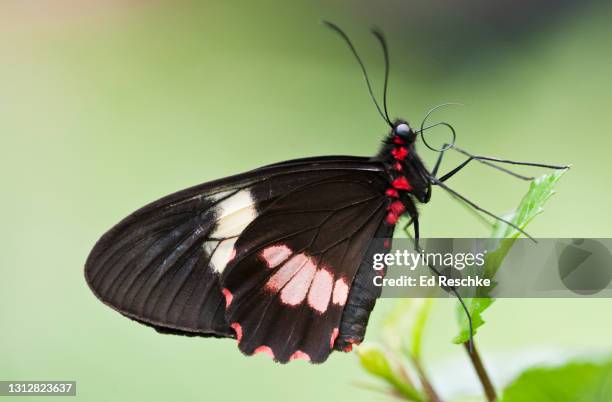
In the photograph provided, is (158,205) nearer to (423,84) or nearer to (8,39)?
(423,84)

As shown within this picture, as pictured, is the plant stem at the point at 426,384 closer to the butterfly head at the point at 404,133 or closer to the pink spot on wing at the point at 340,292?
the pink spot on wing at the point at 340,292

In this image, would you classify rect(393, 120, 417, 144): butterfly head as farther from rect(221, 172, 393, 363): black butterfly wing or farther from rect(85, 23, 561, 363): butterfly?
rect(221, 172, 393, 363): black butterfly wing

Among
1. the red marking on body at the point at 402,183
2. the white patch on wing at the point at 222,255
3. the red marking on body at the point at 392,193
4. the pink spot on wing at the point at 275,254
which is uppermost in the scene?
the red marking on body at the point at 402,183

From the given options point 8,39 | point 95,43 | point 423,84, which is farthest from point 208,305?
point 8,39

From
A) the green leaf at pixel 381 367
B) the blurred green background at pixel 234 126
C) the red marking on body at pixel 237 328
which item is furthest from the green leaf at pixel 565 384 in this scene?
the blurred green background at pixel 234 126

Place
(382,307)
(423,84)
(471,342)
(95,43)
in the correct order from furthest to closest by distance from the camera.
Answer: (95,43)
(423,84)
(382,307)
(471,342)

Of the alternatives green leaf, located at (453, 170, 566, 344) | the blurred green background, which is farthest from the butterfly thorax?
the blurred green background

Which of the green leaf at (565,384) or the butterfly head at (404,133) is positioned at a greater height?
the butterfly head at (404,133)
